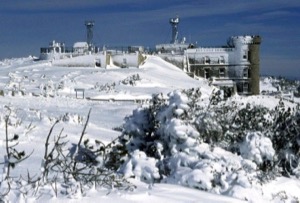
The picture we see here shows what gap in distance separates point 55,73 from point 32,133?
1312 inches

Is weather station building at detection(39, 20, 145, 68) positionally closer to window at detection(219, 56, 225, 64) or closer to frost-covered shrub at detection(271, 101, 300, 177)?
window at detection(219, 56, 225, 64)

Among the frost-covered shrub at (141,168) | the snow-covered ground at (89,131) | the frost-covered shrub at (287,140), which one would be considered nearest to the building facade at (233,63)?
the snow-covered ground at (89,131)

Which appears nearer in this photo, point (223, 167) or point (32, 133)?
point (223, 167)

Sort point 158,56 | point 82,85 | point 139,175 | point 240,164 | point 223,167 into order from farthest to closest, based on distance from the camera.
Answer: point 158,56 < point 82,85 < point 240,164 < point 223,167 < point 139,175

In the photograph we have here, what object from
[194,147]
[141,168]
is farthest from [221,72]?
[141,168]

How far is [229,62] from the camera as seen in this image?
63250 mm

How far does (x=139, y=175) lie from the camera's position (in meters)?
7.68

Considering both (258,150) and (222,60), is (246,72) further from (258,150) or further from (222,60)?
(258,150)

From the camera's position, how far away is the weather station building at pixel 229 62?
62.8 meters

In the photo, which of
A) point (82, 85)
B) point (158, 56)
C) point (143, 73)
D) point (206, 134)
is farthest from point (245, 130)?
point (158, 56)

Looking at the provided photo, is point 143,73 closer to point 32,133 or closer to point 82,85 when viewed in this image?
point 82,85

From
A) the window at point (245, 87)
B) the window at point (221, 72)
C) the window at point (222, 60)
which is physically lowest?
the window at point (245, 87)

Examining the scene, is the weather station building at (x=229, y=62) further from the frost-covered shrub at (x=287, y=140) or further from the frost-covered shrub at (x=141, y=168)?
the frost-covered shrub at (x=141, y=168)

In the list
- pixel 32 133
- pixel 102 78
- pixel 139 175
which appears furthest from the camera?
pixel 102 78
